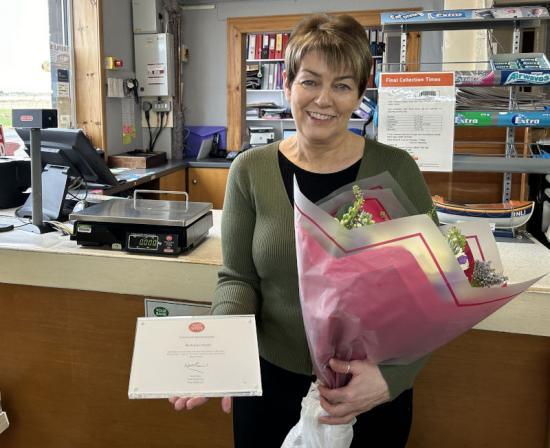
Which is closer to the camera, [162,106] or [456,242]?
[456,242]

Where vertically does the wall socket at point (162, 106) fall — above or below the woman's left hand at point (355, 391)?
above

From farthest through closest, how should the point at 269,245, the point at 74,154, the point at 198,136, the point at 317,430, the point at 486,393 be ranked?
the point at 198,136
the point at 74,154
the point at 486,393
the point at 269,245
the point at 317,430

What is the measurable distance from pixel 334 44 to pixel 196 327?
2.00ft

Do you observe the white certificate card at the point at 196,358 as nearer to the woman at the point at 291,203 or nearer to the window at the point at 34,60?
the woman at the point at 291,203

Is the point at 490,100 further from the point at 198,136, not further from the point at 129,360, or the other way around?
the point at 198,136

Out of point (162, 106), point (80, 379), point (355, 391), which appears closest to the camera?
point (355, 391)

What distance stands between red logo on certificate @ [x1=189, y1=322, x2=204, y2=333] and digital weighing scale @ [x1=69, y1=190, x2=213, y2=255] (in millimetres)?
581

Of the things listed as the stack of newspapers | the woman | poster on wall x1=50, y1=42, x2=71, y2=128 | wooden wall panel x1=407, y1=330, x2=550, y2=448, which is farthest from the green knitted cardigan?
poster on wall x1=50, y1=42, x2=71, y2=128

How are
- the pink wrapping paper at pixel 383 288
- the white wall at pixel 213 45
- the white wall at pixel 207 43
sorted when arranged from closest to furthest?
the pink wrapping paper at pixel 383 288 → the white wall at pixel 207 43 → the white wall at pixel 213 45

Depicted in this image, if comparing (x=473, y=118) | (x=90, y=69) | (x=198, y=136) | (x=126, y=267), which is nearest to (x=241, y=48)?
(x=198, y=136)

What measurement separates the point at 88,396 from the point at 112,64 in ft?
11.0

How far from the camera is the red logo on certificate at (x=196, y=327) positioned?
103 centimetres

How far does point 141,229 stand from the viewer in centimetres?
162
